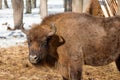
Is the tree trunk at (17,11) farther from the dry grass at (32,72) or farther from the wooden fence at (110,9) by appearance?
the dry grass at (32,72)

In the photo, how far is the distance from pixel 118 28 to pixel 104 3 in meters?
9.40

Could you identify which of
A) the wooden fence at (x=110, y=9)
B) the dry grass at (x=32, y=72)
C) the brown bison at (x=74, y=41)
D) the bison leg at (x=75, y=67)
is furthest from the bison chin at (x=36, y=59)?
the wooden fence at (x=110, y=9)

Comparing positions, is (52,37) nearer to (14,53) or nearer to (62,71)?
(62,71)

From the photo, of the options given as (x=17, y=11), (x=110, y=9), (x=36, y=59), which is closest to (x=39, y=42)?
(x=36, y=59)

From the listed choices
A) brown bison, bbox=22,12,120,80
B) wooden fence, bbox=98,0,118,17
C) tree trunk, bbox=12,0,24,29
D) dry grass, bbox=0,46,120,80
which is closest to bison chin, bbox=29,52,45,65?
brown bison, bbox=22,12,120,80

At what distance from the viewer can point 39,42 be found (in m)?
6.00

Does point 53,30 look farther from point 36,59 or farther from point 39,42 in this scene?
point 36,59

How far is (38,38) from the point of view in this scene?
19.7 ft

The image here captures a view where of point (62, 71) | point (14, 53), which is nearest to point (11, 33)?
point (14, 53)

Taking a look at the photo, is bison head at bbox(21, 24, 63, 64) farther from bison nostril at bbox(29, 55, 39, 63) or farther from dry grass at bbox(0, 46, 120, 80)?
dry grass at bbox(0, 46, 120, 80)

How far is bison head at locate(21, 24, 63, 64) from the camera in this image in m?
5.93

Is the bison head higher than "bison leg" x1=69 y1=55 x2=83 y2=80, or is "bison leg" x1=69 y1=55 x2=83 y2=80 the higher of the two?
the bison head

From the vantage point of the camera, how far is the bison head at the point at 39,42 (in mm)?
5934

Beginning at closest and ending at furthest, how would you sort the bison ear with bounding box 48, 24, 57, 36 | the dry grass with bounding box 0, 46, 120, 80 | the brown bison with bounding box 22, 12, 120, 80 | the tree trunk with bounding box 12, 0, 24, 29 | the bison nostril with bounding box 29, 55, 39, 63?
the bison nostril with bounding box 29, 55, 39, 63 < the bison ear with bounding box 48, 24, 57, 36 < the brown bison with bounding box 22, 12, 120, 80 < the dry grass with bounding box 0, 46, 120, 80 < the tree trunk with bounding box 12, 0, 24, 29
